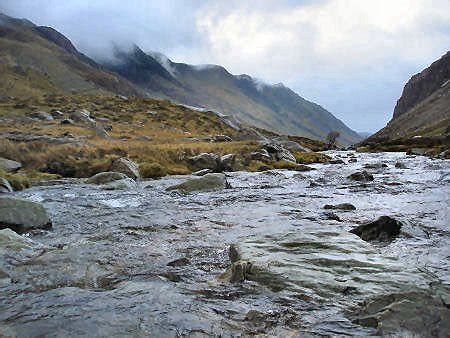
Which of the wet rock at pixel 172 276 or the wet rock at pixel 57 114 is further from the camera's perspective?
the wet rock at pixel 57 114

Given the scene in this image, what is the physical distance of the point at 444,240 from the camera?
1330cm

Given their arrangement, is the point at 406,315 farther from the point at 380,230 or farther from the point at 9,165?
the point at 9,165

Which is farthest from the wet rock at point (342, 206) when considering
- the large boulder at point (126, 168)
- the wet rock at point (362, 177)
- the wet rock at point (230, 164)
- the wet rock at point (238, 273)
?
the wet rock at point (230, 164)

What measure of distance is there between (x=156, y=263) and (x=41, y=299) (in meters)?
3.30

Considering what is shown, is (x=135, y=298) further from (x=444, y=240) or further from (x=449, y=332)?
(x=444, y=240)

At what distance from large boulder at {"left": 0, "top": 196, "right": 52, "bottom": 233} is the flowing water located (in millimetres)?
660

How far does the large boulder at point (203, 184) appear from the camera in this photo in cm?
2716

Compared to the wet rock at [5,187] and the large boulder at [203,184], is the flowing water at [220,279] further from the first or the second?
the wet rock at [5,187]

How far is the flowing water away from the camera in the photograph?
7.41 metres

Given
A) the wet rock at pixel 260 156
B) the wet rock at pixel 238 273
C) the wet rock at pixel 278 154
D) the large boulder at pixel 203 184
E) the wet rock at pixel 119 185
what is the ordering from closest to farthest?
the wet rock at pixel 238 273, the large boulder at pixel 203 184, the wet rock at pixel 119 185, the wet rock at pixel 260 156, the wet rock at pixel 278 154

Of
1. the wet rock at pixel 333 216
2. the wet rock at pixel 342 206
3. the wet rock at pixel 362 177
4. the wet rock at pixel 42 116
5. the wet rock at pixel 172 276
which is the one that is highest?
the wet rock at pixel 42 116

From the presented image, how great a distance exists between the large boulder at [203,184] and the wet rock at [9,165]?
1636 centimetres

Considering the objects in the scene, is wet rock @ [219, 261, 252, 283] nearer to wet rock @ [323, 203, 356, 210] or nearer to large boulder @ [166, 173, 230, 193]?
wet rock @ [323, 203, 356, 210]

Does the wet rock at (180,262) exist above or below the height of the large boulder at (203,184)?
below
